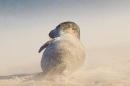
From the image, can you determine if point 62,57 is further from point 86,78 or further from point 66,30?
point 66,30

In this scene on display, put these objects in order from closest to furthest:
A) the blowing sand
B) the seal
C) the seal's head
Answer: the blowing sand → the seal → the seal's head

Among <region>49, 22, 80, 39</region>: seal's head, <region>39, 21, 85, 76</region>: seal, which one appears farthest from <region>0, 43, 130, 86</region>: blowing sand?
<region>49, 22, 80, 39</region>: seal's head

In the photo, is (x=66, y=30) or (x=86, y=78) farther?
(x=66, y=30)

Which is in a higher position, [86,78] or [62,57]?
[62,57]

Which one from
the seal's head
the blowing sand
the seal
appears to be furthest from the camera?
the seal's head

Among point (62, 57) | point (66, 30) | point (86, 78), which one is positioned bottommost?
point (86, 78)

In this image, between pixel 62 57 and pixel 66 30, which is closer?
pixel 62 57

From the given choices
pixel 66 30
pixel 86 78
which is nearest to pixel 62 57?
pixel 86 78

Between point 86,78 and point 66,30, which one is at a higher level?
point 66,30

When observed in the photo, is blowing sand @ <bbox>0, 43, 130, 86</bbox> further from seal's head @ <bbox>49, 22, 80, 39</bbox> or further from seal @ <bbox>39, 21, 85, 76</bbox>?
seal's head @ <bbox>49, 22, 80, 39</bbox>

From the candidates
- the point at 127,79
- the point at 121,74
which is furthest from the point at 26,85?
the point at 121,74

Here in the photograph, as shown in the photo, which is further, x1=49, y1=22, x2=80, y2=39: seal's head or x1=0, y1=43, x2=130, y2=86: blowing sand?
x1=49, y1=22, x2=80, y2=39: seal's head

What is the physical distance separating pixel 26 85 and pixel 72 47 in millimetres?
2780

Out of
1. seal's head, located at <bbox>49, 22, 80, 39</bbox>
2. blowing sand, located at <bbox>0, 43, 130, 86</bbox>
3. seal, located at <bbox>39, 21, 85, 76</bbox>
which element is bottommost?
blowing sand, located at <bbox>0, 43, 130, 86</bbox>
